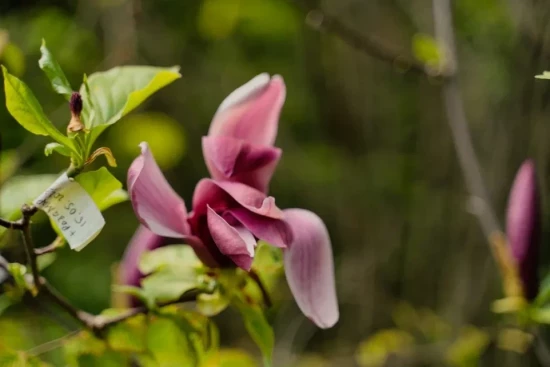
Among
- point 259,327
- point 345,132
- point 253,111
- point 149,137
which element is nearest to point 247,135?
point 253,111

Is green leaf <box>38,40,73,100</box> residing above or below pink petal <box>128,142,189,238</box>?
above

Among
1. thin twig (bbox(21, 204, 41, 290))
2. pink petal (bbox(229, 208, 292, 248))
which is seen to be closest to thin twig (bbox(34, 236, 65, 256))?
thin twig (bbox(21, 204, 41, 290))

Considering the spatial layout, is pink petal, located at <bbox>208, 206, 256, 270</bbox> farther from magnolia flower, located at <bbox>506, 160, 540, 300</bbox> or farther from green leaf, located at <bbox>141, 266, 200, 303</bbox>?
magnolia flower, located at <bbox>506, 160, 540, 300</bbox>

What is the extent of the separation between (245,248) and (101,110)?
0.38 ft

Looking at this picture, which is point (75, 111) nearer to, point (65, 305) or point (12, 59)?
point (65, 305)

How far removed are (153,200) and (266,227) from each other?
0.07 metres

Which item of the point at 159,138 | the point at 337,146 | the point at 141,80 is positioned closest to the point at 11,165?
the point at 141,80

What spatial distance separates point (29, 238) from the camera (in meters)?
0.36

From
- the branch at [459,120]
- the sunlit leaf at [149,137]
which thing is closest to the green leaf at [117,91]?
the branch at [459,120]

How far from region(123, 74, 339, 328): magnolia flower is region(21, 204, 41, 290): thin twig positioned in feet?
0.17

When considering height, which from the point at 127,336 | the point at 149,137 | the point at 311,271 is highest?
the point at 311,271

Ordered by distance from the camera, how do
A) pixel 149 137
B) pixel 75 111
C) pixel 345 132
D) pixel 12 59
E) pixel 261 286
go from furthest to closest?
1. pixel 345 132
2. pixel 149 137
3. pixel 12 59
4. pixel 261 286
5. pixel 75 111

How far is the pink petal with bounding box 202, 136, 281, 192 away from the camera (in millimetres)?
392

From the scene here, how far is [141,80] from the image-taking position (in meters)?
0.40
